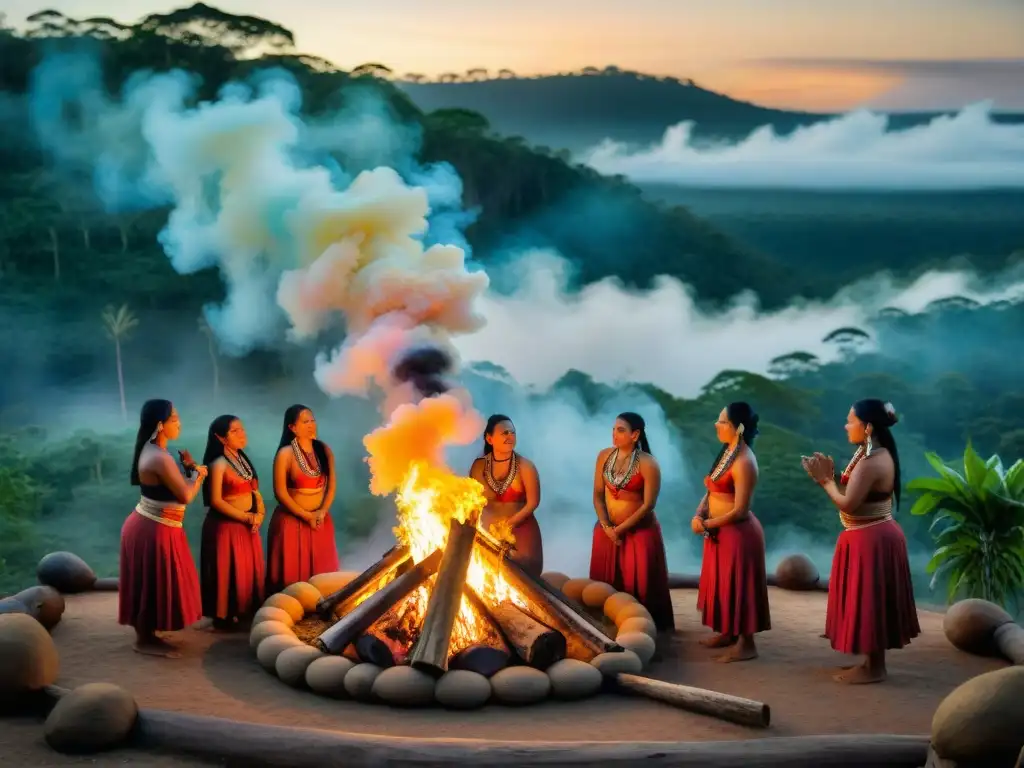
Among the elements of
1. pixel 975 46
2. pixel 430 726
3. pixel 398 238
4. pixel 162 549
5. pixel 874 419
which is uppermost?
pixel 975 46

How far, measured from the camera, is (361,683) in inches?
353

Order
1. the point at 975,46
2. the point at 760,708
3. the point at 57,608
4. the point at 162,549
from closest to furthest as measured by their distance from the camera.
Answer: the point at 760,708 → the point at 162,549 → the point at 57,608 → the point at 975,46

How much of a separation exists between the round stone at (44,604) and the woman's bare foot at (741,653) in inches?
182

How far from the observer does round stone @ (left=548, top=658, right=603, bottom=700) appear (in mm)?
9000

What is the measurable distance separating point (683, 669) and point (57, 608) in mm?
4425

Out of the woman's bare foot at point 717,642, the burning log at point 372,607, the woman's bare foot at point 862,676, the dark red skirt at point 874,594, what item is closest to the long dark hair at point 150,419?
the burning log at point 372,607

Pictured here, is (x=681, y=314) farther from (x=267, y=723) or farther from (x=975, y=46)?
(x=267, y=723)

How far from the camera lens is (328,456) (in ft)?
35.6

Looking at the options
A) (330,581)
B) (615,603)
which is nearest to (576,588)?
(615,603)

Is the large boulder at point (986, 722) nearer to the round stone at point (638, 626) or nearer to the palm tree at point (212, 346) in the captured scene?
the round stone at point (638, 626)

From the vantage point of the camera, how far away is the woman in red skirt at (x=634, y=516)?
34.3 ft

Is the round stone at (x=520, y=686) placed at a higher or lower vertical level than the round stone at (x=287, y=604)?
lower

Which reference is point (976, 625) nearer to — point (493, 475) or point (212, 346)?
point (493, 475)

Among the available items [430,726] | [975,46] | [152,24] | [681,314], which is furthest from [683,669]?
[152,24]
